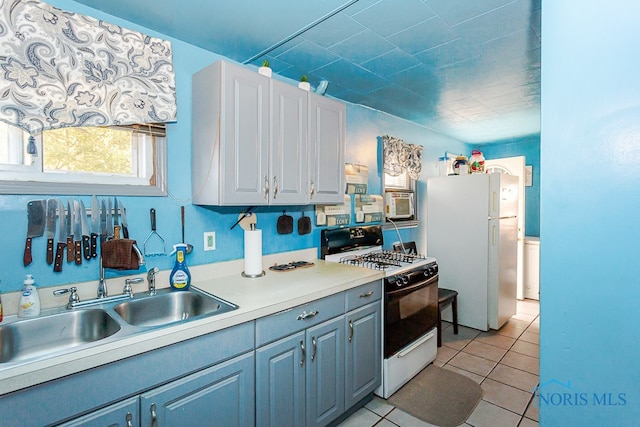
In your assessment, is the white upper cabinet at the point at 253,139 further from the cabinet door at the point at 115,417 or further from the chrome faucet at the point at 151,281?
the cabinet door at the point at 115,417

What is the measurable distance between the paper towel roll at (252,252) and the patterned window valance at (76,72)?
828 millimetres

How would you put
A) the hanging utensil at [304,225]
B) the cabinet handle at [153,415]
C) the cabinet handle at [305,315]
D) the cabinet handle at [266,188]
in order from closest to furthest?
the cabinet handle at [153,415]
the cabinet handle at [305,315]
the cabinet handle at [266,188]
the hanging utensil at [304,225]

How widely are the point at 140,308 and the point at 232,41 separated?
1611 millimetres

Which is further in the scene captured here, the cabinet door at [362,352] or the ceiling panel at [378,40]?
the cabinet door at [362,352]

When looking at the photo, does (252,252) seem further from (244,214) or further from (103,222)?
(103,222)

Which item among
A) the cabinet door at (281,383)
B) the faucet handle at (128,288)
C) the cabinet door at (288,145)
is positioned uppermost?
the cabinet door at (288,145)

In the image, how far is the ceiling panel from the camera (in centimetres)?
158

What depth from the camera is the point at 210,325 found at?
4.22ft

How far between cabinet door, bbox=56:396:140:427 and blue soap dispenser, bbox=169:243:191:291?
26.7 inches

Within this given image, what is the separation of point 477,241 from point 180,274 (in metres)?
2.94

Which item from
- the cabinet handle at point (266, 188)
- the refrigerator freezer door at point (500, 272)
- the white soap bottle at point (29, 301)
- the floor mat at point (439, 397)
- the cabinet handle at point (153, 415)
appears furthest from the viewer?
the refrigerator freezer door at point (500, 272)

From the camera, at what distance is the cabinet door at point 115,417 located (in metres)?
1.02

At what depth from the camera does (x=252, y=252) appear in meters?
2.03

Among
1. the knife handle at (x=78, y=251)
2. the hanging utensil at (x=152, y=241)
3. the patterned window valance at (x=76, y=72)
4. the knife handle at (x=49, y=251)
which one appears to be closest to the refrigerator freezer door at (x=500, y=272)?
the hanging utensil at (x=152, y=241)
